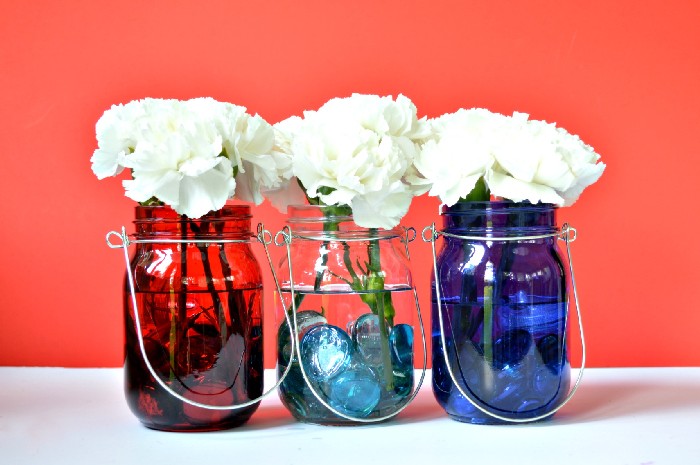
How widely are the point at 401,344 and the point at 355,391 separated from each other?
0.06 metres

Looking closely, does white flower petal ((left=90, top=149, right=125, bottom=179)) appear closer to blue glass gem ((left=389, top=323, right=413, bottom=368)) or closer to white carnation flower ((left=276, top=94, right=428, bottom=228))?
white carnation flower ((left=276, top=94, right=428, bottom=228))

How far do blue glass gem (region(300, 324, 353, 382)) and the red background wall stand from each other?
28.3 inches

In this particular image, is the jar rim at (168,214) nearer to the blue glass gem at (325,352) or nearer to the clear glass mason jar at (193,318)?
the clear glass mason jar at (193,318)

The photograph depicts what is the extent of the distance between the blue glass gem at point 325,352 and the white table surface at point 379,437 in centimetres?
6

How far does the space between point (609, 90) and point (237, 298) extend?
0.91m

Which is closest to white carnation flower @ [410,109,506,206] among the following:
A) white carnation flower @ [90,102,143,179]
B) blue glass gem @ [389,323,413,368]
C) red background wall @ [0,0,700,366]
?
blue glass gem @ [389,323,413,368]

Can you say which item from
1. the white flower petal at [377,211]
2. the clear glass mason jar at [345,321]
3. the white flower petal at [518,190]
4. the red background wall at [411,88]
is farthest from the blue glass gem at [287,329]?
the red background wall at [411,88]

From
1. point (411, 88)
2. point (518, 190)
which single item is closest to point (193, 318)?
point (518, 190)

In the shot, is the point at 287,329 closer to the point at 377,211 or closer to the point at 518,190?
the point at 377,211

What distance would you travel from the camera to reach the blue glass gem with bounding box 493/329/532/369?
2.87ft

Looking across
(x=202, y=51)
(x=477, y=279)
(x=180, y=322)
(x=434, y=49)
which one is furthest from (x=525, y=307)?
(x=202, y=51)

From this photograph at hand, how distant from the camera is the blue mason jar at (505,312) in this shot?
34.5 inches

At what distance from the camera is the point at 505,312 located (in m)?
0.88

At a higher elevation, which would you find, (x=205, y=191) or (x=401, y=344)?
(x=205, y=191)
